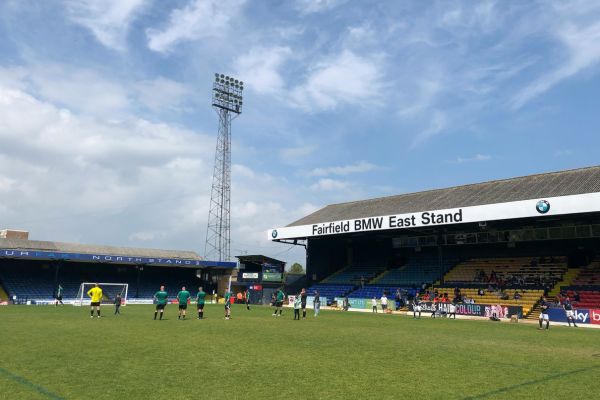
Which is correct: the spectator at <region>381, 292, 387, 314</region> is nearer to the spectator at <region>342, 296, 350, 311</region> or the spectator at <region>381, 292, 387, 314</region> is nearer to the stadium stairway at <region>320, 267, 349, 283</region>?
the spectator at <region>342, 296, 350, 311</region>

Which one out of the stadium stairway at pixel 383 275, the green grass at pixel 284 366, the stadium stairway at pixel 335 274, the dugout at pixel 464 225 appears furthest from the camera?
the stadium stairway at pixel 335 274

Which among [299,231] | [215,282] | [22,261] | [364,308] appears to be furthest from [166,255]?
[364,308]

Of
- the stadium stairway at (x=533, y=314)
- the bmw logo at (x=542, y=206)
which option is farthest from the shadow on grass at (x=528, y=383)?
the bmw logo at (x=542, y=206)

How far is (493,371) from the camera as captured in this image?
1116cm

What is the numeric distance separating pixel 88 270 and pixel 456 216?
140 feet

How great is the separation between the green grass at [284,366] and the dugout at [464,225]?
16684 mm

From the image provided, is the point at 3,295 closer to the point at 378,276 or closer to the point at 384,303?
the point at 384,303

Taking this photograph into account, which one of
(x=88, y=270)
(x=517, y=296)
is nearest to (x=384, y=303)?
(x=517, y=296)

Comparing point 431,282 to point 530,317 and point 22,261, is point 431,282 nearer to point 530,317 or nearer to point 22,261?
point 530,317

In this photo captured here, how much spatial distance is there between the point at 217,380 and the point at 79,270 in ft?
171

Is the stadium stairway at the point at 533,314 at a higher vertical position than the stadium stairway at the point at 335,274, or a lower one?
lower

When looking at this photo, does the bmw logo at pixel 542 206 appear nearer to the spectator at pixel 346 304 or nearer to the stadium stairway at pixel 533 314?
the stadium stairway at pixel 533 314

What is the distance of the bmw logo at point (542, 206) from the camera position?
31.9 metres

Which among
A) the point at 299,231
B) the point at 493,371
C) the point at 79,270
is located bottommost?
the point at 493,371
